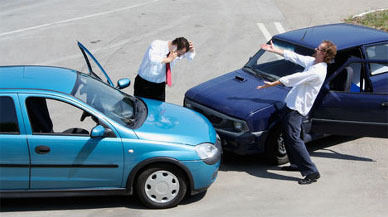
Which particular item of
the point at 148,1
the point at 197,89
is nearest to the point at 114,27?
the point at 148,1

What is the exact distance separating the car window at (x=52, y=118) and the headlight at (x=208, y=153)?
1277 mm

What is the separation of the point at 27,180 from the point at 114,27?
10.3m

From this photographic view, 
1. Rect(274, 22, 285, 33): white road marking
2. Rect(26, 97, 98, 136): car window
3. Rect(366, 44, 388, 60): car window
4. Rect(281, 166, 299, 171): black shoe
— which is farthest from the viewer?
Rect(274, 22, 285, 33): white road marking

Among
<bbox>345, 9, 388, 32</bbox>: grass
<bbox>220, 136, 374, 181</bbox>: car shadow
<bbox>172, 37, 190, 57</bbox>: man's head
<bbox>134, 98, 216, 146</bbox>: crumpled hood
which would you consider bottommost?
<bbox>220, 136, 374, 181</bbox>: car shadow

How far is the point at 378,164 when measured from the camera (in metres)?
8.24

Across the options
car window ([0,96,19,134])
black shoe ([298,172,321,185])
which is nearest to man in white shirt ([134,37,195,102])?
black shoe ([298,172,321,185])

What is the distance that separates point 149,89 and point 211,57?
5.01m

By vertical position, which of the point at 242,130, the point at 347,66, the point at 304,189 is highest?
the point at 347,66

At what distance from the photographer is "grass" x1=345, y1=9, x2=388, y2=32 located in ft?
51.4

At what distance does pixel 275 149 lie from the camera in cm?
808

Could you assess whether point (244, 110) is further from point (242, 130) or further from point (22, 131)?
point (22, 131)

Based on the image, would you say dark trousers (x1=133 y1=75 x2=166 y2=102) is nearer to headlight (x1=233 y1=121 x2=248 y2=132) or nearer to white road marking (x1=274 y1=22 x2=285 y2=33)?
headlight (x1=233 y1=121 x2=248 y2=132)

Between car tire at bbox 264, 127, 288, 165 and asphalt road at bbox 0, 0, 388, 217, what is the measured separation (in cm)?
14

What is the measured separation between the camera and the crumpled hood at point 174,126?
6676mm
